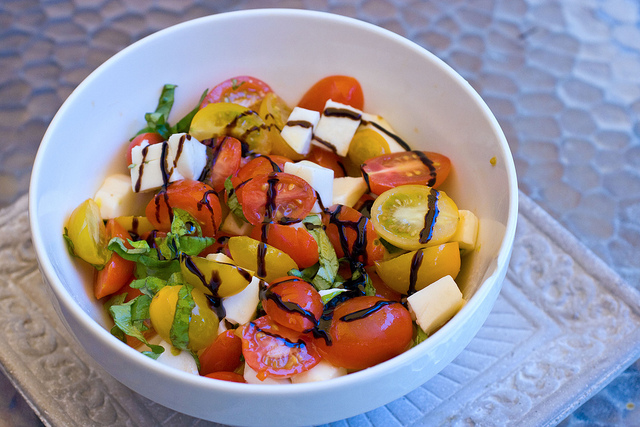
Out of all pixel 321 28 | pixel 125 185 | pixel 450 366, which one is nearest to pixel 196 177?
pixel 125 185

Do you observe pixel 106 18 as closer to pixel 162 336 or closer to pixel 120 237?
pixel 120 237

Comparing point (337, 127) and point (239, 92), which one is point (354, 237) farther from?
point (239, 92)

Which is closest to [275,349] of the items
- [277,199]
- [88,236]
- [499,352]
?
[277,199]

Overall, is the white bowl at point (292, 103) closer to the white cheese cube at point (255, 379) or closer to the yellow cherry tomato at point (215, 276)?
the white cheese cube at point (255, 379)

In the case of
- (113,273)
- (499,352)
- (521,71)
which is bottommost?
(499,352)

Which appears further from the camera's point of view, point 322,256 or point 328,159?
point 328,159

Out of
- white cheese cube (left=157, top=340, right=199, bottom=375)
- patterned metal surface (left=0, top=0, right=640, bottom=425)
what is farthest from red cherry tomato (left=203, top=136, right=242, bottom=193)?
patterned metal surface (left=0, top=0, right=640, bottom=425)
